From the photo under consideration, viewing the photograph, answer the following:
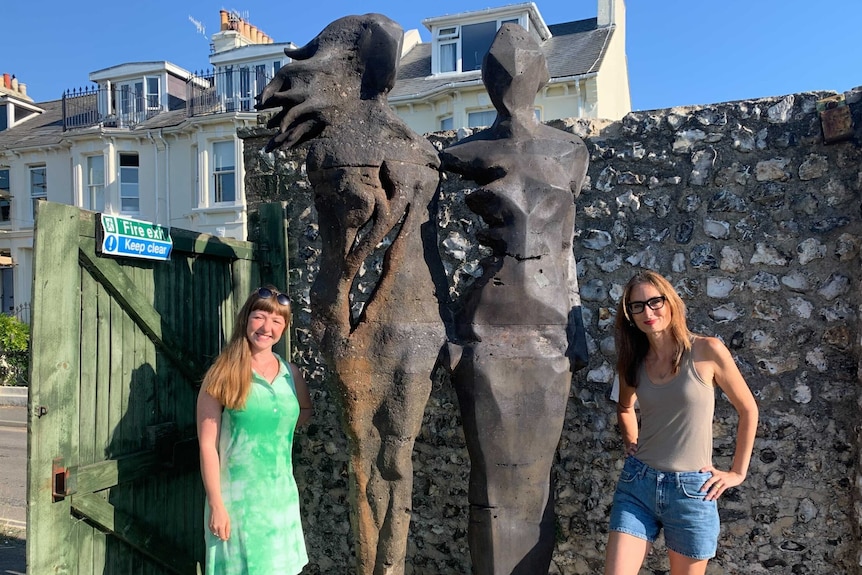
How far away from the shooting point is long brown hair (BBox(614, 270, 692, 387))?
254cm

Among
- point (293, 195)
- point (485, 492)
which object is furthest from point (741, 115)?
point (293, 195)

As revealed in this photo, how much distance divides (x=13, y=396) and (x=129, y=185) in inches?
258

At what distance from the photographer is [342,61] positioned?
8.27 ft

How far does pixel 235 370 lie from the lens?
8.61 feet

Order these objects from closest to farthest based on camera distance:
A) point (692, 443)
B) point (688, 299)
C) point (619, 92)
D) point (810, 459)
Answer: point (692, 443), point (810, 459), point (688, 299), point (619, 92)

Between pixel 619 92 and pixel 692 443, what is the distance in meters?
13.4

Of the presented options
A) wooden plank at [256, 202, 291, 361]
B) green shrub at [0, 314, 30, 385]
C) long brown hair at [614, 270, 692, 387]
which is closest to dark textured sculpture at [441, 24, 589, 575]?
long brown hair at [614, 270, 692, 387]

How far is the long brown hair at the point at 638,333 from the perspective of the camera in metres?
2.54

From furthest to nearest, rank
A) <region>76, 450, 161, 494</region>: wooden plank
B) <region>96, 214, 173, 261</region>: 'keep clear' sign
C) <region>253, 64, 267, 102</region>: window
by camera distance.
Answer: <region>253, 64, 267, 102</region>: window < <region>96, 214, 173, 261</region>: 'keep clear' sign < <region>76, 450, 161, 494</region>: wooden plank

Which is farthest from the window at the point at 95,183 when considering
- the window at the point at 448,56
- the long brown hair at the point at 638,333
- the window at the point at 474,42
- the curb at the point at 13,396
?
the long brown hair at the point at 638,333

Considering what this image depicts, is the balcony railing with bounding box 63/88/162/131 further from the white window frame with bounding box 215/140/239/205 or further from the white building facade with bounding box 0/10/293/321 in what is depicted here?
the white window frame with bounding box 215/140/239/205

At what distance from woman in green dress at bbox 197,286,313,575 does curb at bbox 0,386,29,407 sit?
12.0 meters

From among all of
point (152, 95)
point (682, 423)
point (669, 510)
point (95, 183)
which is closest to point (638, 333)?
point (682, 423)

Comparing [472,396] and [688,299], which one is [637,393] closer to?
[472,396]
